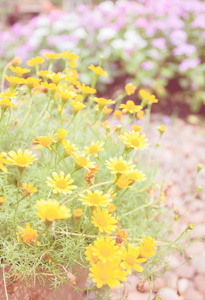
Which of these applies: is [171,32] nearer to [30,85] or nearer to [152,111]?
[152,111]

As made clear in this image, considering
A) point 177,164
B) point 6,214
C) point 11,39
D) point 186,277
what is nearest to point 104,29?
point 11,39

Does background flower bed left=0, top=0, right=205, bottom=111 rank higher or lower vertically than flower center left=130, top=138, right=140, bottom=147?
lower

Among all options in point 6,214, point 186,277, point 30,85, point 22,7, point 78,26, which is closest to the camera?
point 6,214

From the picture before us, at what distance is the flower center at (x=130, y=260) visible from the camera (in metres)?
0.65

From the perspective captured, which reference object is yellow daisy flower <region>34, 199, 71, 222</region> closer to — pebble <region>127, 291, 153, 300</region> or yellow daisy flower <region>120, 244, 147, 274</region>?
yellow daisy flower <region>120, 244, 147, 274</region>

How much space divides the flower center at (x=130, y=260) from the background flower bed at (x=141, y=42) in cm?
207

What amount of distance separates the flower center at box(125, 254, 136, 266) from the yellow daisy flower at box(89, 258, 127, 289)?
38 millimetres

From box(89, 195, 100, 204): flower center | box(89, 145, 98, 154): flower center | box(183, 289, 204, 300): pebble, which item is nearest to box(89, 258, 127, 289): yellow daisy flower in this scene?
box(89, 195, 100, 204): flower center

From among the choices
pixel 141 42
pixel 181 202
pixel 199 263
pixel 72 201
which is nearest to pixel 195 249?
pixel 199 263

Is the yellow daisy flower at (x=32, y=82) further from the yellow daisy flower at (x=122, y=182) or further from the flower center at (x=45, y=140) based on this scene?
the yellow daisy flower at (x=122, y=182)

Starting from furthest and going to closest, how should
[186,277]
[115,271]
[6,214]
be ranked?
[186,277] < [6,214] < [115,271]

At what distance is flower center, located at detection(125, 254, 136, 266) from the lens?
2.14 feet

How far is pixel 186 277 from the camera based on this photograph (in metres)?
1.33

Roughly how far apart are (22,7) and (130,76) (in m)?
3.76
